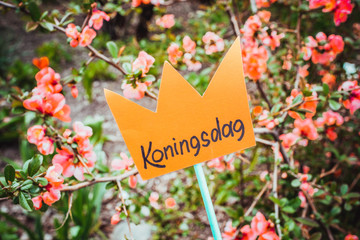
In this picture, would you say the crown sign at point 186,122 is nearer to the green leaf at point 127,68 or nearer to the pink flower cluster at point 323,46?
the green leaf at point 127,68

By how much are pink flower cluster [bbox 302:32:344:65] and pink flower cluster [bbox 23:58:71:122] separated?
0.75 m

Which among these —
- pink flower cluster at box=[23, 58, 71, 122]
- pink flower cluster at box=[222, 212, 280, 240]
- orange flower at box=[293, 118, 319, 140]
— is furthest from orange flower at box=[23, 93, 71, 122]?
orange flower at box=[293, 118, 319, 140]

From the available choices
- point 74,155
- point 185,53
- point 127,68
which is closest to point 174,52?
point 185,53

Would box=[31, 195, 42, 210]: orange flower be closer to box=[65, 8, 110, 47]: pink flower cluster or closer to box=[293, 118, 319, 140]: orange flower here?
box=[65, 8, 110, 47]: pink flower cluster

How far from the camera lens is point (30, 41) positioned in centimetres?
322

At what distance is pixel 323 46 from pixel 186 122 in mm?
590

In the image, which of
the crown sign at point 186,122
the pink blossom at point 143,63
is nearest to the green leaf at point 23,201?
the crown sign at point 186,122

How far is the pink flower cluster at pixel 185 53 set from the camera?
2.80 feet

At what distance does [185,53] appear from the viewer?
0.89m

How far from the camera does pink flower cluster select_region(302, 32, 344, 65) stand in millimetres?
800

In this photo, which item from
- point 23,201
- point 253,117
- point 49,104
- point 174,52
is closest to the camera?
point 23,201

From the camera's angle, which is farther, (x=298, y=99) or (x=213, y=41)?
(x=213, y=41)

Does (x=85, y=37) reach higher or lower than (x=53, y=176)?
higher

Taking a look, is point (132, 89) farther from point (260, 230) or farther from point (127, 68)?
point (260, 230)
